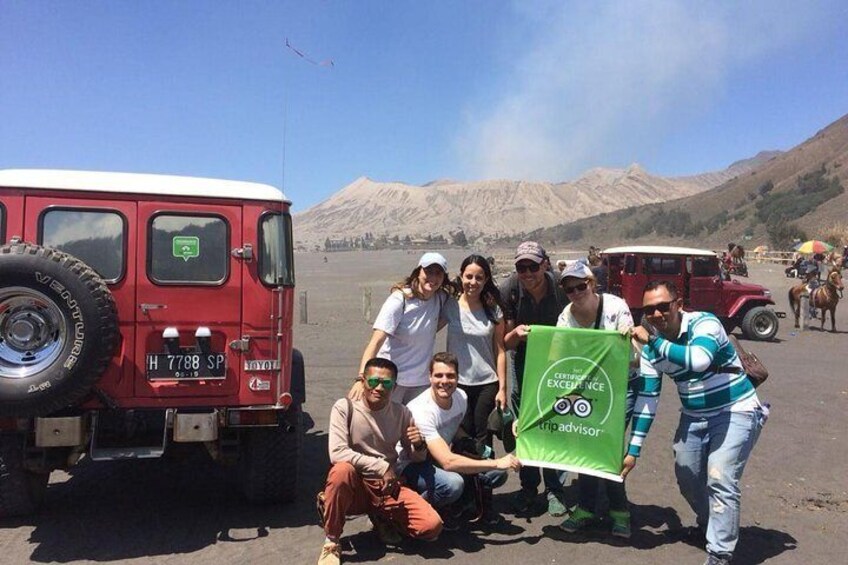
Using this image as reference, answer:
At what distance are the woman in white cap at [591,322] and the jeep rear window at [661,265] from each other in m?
11.8

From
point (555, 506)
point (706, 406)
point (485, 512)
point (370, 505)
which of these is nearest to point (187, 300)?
point (370, 505)

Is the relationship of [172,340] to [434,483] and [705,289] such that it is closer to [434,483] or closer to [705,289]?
[434,483]

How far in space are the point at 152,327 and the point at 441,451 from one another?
222 centimetres

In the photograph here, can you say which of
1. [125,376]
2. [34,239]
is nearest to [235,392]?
[125,376]

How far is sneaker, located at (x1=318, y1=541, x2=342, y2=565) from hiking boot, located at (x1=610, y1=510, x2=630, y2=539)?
6.12 feet

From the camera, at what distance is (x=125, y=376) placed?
4711 mm

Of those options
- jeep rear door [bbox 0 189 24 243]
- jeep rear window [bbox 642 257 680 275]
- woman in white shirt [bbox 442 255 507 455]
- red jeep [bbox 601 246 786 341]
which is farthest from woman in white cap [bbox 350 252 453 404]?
jeep rear window [bbox 642 257 680 275]

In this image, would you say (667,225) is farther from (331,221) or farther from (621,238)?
(331,221)

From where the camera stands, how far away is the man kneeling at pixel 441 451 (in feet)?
14.5

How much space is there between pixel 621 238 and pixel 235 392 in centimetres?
7971

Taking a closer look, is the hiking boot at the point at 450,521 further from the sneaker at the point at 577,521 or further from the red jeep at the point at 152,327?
the red jeep at the point at 152,327

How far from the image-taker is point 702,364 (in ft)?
13.0

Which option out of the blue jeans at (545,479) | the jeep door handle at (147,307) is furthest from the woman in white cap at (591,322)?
the jeep door handle at (147,307)

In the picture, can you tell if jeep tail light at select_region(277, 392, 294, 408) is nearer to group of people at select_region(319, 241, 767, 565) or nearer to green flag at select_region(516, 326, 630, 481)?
group of people at select_region(319, 241, 767, 565)
